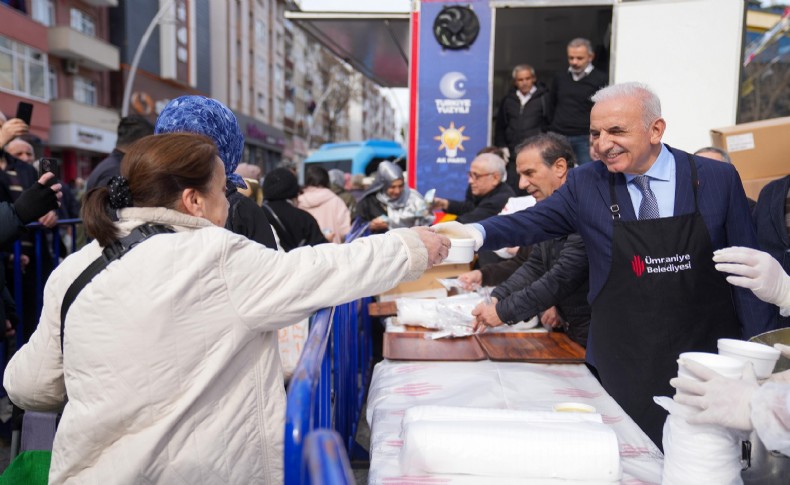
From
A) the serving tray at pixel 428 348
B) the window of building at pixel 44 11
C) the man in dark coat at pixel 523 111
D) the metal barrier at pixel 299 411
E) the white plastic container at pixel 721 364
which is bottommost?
the serving tray at pixel 428 348

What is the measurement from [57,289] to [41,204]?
5.85 ft

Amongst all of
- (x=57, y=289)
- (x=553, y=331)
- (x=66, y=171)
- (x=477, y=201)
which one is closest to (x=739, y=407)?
(x=57, y=289)

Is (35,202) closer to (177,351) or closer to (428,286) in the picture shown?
(177,351)

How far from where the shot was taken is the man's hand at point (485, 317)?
9.45ft

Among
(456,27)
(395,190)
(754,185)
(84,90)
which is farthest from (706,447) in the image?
(84,90)

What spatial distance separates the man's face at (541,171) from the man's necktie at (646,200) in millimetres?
896

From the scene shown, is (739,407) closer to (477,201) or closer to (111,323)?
(111,323)

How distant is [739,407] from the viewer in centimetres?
124

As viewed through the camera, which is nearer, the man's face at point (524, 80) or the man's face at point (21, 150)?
the man's face at point (21, 150)

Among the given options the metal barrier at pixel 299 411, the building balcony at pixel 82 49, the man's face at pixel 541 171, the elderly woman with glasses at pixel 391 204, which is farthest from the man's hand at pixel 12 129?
the building balcony at pixel 82 49

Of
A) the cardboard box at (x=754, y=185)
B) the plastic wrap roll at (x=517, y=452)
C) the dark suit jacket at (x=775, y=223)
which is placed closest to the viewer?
the plastic wrap roll at (x=517, y=452)

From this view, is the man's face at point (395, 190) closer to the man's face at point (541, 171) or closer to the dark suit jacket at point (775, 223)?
the man's face at point (541, 171)

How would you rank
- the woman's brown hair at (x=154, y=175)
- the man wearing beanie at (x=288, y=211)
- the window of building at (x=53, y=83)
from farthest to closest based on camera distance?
1. the window of building at (x=53, y=83)
2. the man wearing beanie at (x=288, y=211)
3. the woman's brown hair at (x=154, y=175)

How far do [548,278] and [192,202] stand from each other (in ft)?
6.00
